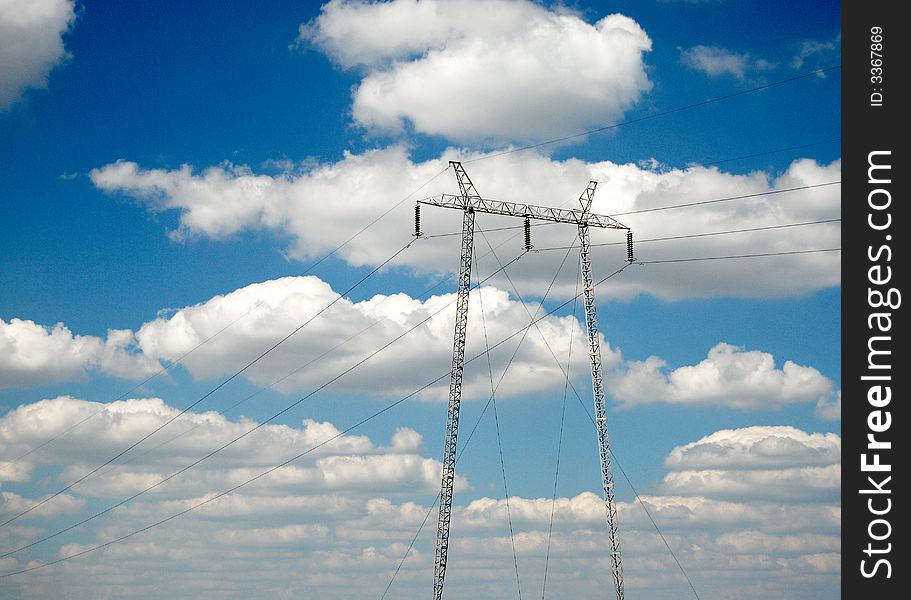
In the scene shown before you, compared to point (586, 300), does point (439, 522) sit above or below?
below
